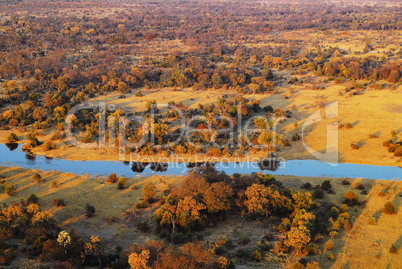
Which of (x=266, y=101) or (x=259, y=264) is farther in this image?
(x=266, y=101)

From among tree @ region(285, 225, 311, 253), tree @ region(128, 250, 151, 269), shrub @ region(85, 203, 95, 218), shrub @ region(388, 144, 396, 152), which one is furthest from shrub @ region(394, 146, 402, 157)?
shrub @ region(85, 203, 95, 218)

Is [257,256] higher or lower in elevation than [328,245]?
lower

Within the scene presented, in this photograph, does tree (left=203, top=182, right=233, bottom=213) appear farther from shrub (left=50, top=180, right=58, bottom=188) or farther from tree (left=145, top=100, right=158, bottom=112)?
tree (left=145, top=100, right=158, bottom=112)

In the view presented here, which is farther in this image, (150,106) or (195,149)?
(150,106)

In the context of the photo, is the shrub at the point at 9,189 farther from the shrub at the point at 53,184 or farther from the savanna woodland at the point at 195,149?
the shrub at the point at 53,184

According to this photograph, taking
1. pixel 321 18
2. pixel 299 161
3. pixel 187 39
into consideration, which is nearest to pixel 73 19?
pixel 187 39

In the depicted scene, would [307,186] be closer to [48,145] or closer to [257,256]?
[257,256]

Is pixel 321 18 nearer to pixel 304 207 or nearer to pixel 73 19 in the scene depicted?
pixel 73 19

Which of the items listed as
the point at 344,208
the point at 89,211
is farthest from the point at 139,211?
the point at 344,208

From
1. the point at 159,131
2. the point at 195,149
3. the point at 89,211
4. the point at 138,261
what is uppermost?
the point at 159,131
